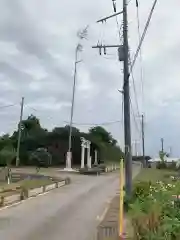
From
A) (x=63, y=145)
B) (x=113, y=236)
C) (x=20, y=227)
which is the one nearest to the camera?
(x=113, y=236)

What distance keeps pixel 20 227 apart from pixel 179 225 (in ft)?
23.1

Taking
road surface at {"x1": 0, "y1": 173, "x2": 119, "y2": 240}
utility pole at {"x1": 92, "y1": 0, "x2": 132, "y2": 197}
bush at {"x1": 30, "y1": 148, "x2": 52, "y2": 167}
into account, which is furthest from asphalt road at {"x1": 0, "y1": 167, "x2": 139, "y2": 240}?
bush at {"x1": 30, "y1": 148, "x2": 52, "y2": 167}

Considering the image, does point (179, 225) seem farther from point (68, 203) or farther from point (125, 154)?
point (68, 203)

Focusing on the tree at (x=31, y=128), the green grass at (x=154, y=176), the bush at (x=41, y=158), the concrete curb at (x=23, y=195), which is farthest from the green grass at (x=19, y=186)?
the tree at (x=31, y=128)

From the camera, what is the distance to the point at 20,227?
14234 mm

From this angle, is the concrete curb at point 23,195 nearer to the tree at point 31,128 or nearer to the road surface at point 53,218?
the road surface at point 53,218

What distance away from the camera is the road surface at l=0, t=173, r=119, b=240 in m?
13.0

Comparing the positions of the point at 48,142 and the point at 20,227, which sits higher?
the point at 48,142

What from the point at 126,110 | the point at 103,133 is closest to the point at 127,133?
the point at 126,110

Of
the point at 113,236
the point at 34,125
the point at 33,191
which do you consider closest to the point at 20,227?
the point at 113,236

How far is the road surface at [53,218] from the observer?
13.0m

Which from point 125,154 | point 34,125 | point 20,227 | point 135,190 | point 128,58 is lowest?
point 20,227

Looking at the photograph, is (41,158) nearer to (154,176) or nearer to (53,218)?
(154,176)

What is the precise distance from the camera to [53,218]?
16469 mm
